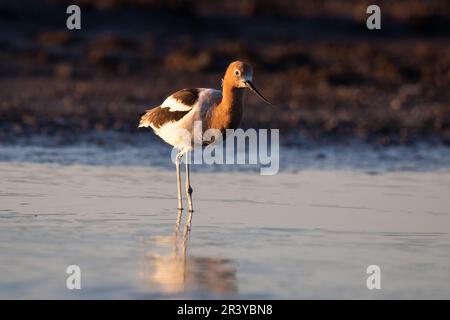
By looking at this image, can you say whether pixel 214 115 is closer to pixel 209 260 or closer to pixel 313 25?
pixel 209 260

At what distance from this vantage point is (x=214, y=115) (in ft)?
37.2

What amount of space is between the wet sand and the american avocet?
62 cm

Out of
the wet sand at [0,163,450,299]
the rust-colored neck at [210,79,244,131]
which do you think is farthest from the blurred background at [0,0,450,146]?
the rust-colored neck at [210,79,244,131]

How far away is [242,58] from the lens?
21.1 metres

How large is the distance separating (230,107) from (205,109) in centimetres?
40

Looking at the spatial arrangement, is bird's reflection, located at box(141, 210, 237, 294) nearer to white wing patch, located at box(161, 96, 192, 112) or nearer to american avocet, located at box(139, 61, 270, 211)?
american avocet, located at box(139, 61, 270, 211)

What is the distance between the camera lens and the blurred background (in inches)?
654

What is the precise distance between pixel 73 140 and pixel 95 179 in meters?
3.09

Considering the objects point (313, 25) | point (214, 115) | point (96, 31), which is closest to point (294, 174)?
point (214, 115)

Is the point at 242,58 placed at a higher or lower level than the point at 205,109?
higher

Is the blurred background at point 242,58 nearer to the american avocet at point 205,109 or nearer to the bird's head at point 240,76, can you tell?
the american avocet at point 205,109

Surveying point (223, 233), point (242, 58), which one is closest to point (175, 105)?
point (223, 233)

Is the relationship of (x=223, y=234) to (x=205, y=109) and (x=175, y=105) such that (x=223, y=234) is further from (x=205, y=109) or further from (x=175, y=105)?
(x=175, y=105)

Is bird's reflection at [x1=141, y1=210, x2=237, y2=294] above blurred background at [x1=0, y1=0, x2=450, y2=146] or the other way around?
the other way around
